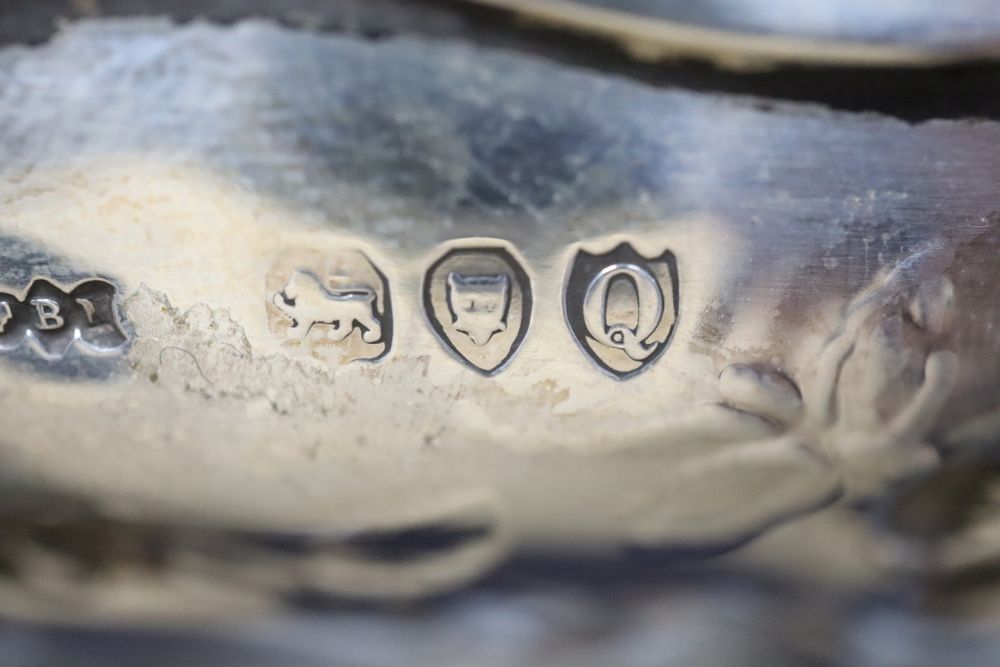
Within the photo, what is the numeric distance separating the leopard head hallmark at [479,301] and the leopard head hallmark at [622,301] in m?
0.01

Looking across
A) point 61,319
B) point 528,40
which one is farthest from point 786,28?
point 61,319

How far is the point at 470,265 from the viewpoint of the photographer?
18 cm

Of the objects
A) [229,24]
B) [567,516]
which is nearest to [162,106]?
[229,24]

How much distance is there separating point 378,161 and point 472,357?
45 millimetres

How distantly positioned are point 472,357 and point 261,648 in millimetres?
112

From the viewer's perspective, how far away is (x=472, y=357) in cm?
19

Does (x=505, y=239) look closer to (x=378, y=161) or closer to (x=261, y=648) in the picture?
(x=378, y=161)

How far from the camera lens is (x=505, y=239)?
0.60 ft

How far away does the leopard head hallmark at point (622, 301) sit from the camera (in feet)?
0.60

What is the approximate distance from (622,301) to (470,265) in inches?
1.3

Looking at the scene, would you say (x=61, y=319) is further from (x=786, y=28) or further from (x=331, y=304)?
(x=786, y=28)

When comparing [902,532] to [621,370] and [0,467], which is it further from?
[0,467]

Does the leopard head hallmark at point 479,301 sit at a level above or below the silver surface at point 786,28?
below

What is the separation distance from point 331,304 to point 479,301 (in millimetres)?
31
